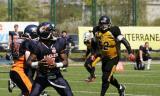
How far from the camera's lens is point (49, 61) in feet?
36.2

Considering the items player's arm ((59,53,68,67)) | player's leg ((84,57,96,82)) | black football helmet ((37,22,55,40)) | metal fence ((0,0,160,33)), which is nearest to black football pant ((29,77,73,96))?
player's arm ((59,53,68,67))

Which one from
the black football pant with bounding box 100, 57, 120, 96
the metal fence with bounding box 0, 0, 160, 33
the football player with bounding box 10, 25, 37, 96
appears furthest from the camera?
the metal fence with bounding box 0, 0, 160, 33

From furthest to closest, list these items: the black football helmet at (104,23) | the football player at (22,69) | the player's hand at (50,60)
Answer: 1. the black football helmet at (104,23)
2. the football player at (22,69)
3. the player's hand at (50,60)

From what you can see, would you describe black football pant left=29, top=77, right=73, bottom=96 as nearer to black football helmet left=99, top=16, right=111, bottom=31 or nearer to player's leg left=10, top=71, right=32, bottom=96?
player's leg left=10, top=71, right=32, bottom=96

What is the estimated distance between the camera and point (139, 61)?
2997cm

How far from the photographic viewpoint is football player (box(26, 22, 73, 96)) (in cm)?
1106

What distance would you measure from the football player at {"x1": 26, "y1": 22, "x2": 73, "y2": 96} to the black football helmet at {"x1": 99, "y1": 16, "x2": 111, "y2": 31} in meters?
4.28

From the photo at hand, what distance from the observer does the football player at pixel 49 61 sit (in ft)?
36.3

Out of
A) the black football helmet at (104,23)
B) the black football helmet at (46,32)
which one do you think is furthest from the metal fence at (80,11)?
the black football helmet at (46,32)

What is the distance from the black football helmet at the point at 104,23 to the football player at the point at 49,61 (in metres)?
4.28

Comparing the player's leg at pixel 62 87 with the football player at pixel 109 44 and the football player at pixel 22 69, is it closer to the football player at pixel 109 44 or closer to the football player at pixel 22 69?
the football player at pixel 22 69

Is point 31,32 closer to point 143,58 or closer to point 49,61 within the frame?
point 49,61

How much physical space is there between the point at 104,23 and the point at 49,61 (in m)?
4.67

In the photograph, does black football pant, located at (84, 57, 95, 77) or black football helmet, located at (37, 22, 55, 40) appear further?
black football pant, located at (84, 57, 95, 77)
